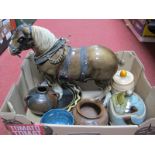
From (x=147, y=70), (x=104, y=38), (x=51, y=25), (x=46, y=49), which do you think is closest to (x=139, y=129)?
(x=46, y=49)

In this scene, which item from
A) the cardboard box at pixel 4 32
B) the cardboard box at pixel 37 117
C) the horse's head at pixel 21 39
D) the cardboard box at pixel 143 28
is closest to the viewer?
the cardboard box at pixel 37 117

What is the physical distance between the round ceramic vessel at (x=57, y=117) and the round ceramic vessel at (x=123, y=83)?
30 cm

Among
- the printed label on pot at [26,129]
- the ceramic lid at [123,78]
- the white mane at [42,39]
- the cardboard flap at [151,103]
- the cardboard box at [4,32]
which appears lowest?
the cardboard flap at [151,103]

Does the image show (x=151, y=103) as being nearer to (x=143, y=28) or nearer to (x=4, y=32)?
(x=143, y=28)

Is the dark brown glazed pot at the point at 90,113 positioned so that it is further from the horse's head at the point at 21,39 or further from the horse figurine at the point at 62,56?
the horse's head at the point at 21,39

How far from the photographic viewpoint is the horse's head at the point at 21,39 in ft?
3.06

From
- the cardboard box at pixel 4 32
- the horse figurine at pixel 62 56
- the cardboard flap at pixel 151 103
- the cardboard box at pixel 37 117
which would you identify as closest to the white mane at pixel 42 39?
the horse figurine at pixel 62 56

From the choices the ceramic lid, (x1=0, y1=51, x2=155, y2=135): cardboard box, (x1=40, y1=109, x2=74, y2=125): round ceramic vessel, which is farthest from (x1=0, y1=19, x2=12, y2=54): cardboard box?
the ceramic lid

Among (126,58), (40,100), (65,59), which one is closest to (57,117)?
(40,100)

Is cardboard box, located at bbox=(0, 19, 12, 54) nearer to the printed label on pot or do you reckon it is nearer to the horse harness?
the horse harness

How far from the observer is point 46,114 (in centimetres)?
99

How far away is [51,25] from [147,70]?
1.10 m

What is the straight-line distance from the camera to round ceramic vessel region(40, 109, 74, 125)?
0.98 meters

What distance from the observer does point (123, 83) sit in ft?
3.54
